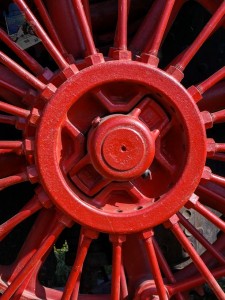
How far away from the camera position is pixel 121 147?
5.01ft

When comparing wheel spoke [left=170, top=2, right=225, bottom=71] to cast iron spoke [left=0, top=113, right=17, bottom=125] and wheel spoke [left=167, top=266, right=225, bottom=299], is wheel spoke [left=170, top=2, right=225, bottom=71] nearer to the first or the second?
cast iron spoke [left=0, top=113, right=17, bottom=125]

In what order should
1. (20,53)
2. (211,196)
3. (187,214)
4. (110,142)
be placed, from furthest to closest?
1. (187,214)
2. (211,196)
3. (20,53)
4. (110,142)

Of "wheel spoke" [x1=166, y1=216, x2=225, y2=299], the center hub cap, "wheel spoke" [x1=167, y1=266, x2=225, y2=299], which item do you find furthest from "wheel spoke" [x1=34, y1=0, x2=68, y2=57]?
"wheel spoke" [x1=167, y1=266, x2=225, y2=299]

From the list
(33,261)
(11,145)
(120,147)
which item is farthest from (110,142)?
(33,261)

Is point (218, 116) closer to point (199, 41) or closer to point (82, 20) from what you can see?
point (199, 41)

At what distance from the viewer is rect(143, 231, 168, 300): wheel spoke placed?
1597 millimetres

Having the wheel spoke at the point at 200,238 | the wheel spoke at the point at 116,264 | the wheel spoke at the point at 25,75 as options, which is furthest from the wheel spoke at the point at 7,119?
the wheel spoke at the point at 200,238

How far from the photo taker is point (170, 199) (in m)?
1.58

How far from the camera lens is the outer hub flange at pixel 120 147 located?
1532mm

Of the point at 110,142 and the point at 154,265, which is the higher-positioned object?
the point at 110,142

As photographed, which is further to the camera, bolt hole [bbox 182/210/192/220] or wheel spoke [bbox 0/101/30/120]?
bolt hole [bbox 182/210/192/220]

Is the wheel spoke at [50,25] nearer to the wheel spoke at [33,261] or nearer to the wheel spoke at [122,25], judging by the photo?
the wheel spoke at [122,25]

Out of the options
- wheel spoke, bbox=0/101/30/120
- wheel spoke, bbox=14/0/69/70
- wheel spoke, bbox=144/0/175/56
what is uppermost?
wheel spoke, bbox=144/0/175/56

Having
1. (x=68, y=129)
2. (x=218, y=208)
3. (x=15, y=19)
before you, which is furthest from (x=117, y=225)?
(x=15, y=19)
